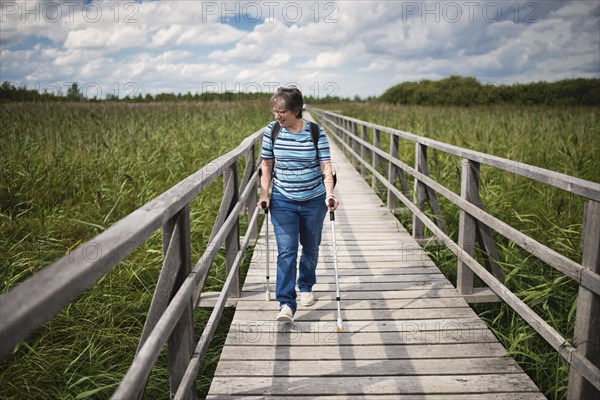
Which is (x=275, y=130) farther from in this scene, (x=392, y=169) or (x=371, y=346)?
(x=392, y=169)

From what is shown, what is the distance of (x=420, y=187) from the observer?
5.14 meters

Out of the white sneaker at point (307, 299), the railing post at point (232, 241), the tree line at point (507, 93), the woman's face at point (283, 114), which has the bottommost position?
the white sneaker at point (307, 299)

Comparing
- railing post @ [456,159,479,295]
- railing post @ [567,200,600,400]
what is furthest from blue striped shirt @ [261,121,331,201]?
railing post @ [567,200,600,400]

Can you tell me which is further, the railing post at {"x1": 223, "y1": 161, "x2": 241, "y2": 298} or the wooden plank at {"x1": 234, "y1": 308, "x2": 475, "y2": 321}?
the railing post at {"x1": 223, "y1": 161, "x2": 241, "y2": 298}

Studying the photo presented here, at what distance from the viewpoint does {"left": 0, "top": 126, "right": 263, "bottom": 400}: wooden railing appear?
3.01 feet

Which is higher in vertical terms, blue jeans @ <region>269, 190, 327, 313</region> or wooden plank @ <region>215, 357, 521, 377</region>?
blue jeans @ <region>269, 190, 327, 313</region>

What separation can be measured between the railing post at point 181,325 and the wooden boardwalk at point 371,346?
449 millimetres

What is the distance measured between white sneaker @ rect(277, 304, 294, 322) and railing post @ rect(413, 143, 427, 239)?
2331 millimetres

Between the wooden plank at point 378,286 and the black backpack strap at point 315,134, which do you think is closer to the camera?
the black backpack strap at point 315,134

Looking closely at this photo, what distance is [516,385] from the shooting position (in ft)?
8.12

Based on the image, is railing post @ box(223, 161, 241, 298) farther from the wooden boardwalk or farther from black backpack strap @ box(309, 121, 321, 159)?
black backpack strap @ box(309, 121, 321, 159)

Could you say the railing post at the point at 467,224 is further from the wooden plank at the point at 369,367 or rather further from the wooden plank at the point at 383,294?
the wooden plank at the point at 369,367

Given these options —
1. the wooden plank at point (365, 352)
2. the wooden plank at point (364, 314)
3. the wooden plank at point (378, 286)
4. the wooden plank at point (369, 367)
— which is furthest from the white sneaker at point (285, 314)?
the wooden plank at point (378, 286)

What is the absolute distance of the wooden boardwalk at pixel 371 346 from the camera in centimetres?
248
